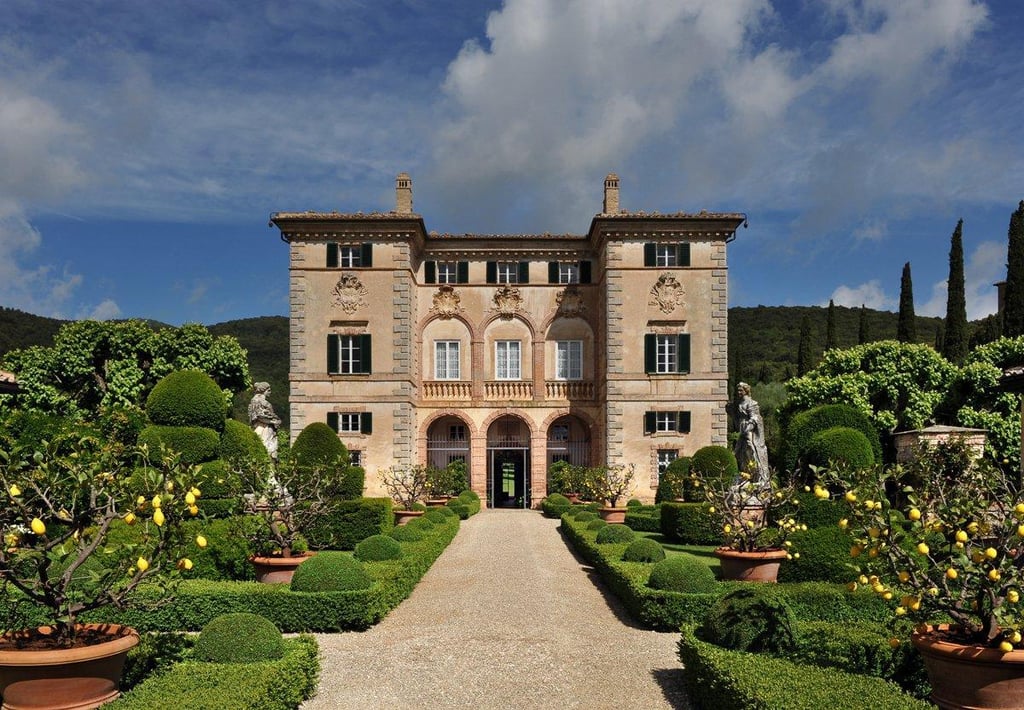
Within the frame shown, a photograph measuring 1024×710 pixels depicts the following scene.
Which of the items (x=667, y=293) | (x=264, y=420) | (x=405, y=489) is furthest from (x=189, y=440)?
(x=667, y=293)

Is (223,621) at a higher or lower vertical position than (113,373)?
lower

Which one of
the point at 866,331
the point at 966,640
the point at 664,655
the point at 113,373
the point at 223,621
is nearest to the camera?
the point at 966,640

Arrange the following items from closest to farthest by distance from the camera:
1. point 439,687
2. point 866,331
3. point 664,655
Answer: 1. point 439,687
2. point 664,655
3. point 866,331

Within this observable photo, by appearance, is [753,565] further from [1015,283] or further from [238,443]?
[1015,283]

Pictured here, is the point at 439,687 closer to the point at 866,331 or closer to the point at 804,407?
the point at 804,407

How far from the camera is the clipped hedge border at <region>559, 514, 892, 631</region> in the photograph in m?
9.37

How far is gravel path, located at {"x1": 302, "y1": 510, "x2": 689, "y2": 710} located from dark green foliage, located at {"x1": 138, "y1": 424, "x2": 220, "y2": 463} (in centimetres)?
558

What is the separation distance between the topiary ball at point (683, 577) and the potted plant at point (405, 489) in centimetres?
1262

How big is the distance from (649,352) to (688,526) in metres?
13.2

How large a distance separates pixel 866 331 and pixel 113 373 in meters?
35.5

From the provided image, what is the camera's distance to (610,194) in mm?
32906

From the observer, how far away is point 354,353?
3097 centimetres

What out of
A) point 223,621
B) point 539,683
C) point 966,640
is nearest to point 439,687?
point 539,683

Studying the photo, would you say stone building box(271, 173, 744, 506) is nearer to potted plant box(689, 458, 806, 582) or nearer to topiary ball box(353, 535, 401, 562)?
topiary ball box(353, 535, 401, 562)
